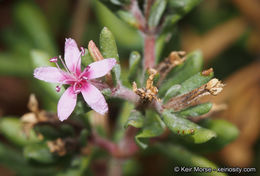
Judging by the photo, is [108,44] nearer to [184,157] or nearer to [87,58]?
[87,58]

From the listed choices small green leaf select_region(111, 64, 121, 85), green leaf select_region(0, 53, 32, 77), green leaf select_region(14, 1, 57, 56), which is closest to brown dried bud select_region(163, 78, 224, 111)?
small green leaf select_region(111, 64, 121, 85)

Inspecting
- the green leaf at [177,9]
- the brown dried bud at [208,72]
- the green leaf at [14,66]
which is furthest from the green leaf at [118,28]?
the brown dried bud at [208,72]

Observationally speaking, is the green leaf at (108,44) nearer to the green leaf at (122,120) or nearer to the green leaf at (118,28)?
the green leaf at (122,120)

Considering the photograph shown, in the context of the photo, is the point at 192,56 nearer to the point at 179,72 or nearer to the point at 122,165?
the point at 179,72

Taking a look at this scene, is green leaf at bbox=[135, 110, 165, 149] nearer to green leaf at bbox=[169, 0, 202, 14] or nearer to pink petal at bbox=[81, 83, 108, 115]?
pink petal at bbox=[81, 83, 108, 115]

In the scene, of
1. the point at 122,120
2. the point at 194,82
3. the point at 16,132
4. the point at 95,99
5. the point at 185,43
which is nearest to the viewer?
the point at 95,99

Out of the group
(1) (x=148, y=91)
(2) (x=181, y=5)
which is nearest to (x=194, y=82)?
(1) (x=148, y=91)

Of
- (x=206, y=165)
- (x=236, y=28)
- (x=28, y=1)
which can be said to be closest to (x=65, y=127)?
(x=206, y=165)
